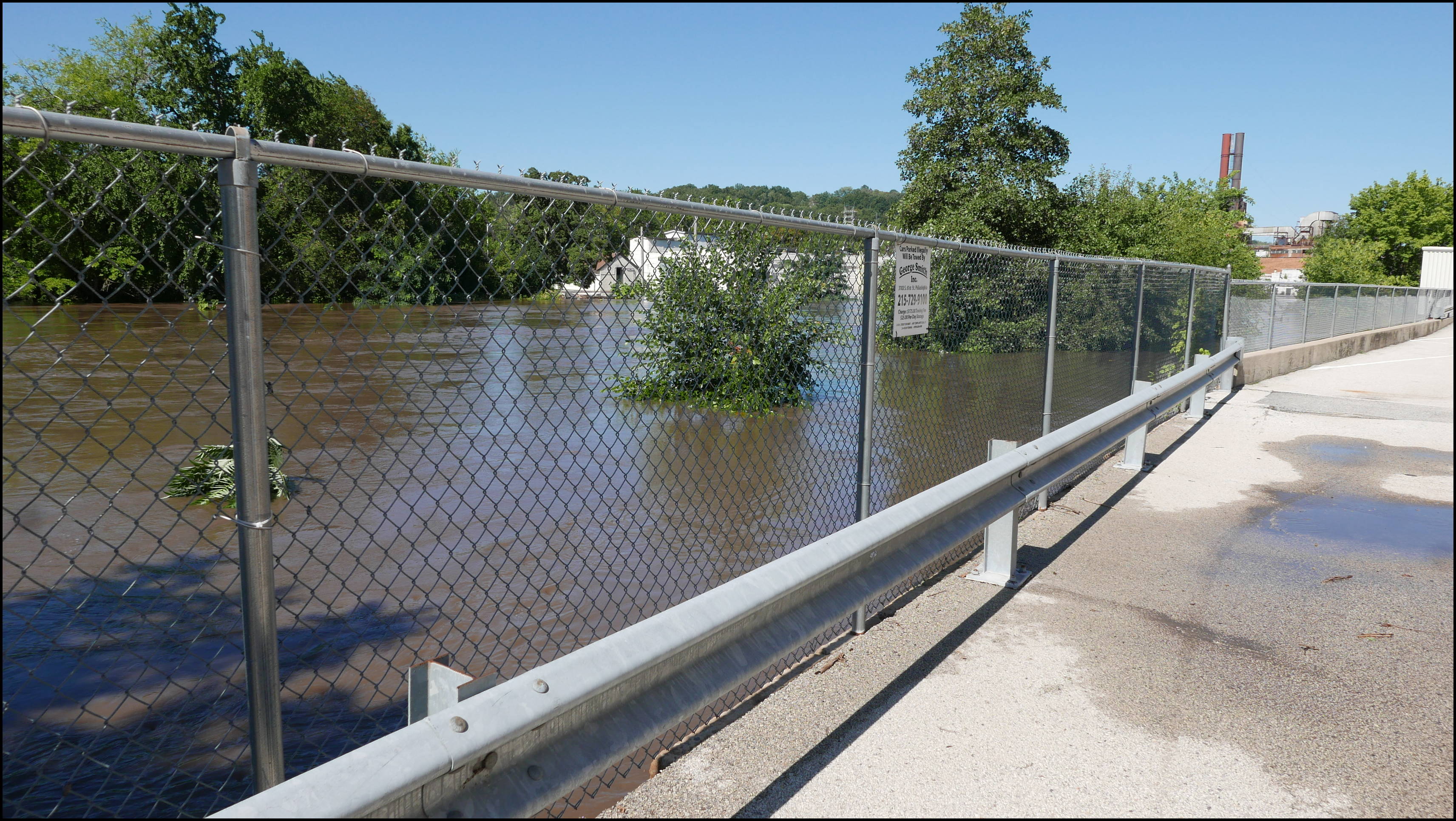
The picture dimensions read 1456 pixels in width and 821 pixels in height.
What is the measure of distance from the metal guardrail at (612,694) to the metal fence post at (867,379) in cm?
38

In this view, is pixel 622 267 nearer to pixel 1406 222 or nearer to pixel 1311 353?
pixel 1311 353

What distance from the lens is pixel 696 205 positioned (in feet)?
11.6

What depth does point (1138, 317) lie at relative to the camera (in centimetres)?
816

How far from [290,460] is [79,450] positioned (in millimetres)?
2874

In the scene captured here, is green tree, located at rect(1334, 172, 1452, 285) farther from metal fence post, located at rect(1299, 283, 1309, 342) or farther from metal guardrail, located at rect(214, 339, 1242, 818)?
metal guardrail, located at rect(214, 339, 1242, 818)

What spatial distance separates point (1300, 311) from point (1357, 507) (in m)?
14.5

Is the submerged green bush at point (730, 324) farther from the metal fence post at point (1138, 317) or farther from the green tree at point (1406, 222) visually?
the green tree at point (1406, 222)

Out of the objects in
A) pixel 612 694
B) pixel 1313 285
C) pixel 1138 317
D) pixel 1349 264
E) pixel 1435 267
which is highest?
pixel 1435 267

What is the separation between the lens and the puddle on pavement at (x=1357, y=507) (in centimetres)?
A: 614

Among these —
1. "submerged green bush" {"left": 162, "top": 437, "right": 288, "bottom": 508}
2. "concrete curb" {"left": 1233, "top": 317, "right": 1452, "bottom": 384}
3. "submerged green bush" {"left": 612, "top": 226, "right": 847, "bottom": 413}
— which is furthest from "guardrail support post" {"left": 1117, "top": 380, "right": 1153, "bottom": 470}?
"submerged green bush" {"left": 162, "top": 437, "right": 288, "bottom": 508}

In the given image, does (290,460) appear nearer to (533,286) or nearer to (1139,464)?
(533,286)

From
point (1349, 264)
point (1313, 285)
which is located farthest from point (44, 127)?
point (1349, 264)

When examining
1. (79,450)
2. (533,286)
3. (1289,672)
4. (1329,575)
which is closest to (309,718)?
(533,286)

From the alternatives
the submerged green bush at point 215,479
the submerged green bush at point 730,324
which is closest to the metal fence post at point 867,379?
the submerged green bush at point 730,324
